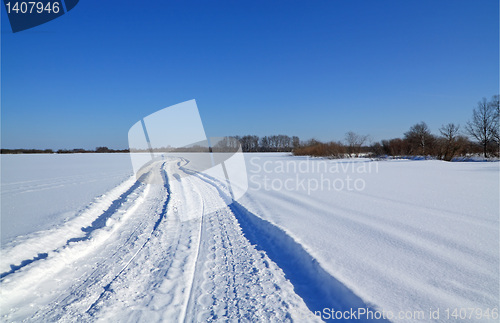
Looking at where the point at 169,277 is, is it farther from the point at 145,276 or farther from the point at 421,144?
the point at 421,144

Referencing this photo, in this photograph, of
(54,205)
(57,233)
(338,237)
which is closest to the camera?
(338,237)

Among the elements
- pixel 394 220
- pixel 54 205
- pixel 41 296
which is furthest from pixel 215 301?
pixel 54 205

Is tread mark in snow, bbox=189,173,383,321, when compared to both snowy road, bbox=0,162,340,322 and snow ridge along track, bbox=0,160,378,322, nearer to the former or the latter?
snow ridge along track, bbox=0,160,378,322

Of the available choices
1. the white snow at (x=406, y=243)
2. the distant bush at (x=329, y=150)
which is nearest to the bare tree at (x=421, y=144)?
the distant bush at (x=329, y=150)

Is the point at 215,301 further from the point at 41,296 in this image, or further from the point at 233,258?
the point at 41,296

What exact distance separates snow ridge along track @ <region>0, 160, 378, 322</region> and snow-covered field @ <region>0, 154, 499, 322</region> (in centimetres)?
2

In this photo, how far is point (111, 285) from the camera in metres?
2.97

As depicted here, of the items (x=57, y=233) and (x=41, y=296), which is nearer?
(x=41, y=296)

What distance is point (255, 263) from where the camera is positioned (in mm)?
3535

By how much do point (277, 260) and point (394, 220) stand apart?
111 inches

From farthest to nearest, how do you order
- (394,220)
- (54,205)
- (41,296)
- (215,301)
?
(54,205)
(394,220)
(41,296)
(215,301)

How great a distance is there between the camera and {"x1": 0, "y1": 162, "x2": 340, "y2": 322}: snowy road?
2.49m

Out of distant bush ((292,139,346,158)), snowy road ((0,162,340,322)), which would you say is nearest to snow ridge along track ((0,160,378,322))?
snowy road ((0,162,340,322))

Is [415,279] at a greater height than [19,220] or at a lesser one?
lesser
